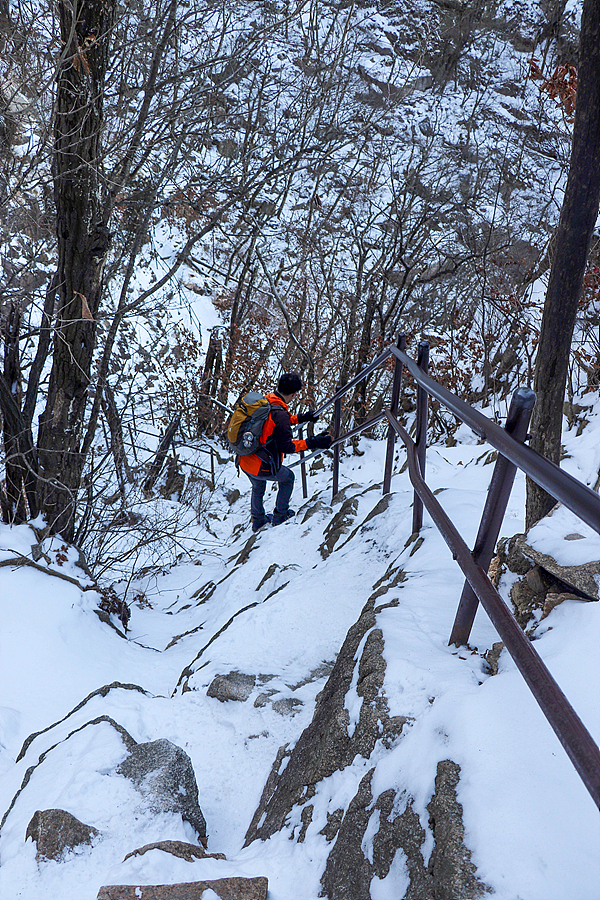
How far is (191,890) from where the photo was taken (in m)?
1.30

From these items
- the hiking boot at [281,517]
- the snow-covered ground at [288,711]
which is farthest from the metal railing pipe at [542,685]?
the hiking boot at [281,517]

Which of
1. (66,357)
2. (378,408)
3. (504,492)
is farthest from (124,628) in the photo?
(378,408)

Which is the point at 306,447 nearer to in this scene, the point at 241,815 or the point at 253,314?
the point at 241,815

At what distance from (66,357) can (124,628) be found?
2483 mm

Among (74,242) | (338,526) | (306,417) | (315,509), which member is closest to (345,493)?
(315,509)

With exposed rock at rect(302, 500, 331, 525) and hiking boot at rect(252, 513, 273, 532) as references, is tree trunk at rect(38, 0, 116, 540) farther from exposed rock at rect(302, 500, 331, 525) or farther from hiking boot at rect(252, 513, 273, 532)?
exposed rock at rect(302, 500, 331, 525)

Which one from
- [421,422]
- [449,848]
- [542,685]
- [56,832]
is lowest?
[56,832]

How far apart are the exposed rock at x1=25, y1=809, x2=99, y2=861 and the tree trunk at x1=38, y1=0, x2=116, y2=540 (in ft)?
9.02

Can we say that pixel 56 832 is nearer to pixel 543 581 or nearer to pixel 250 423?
pixel 543 581

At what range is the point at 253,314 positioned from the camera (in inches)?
426

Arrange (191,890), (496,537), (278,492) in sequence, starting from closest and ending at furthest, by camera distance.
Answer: (191,890) < (496,537) < (278,492)

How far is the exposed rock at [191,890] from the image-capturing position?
50.5 inches

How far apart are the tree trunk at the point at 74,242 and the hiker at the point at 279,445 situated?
1.62 metres

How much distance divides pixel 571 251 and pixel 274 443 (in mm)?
2929
